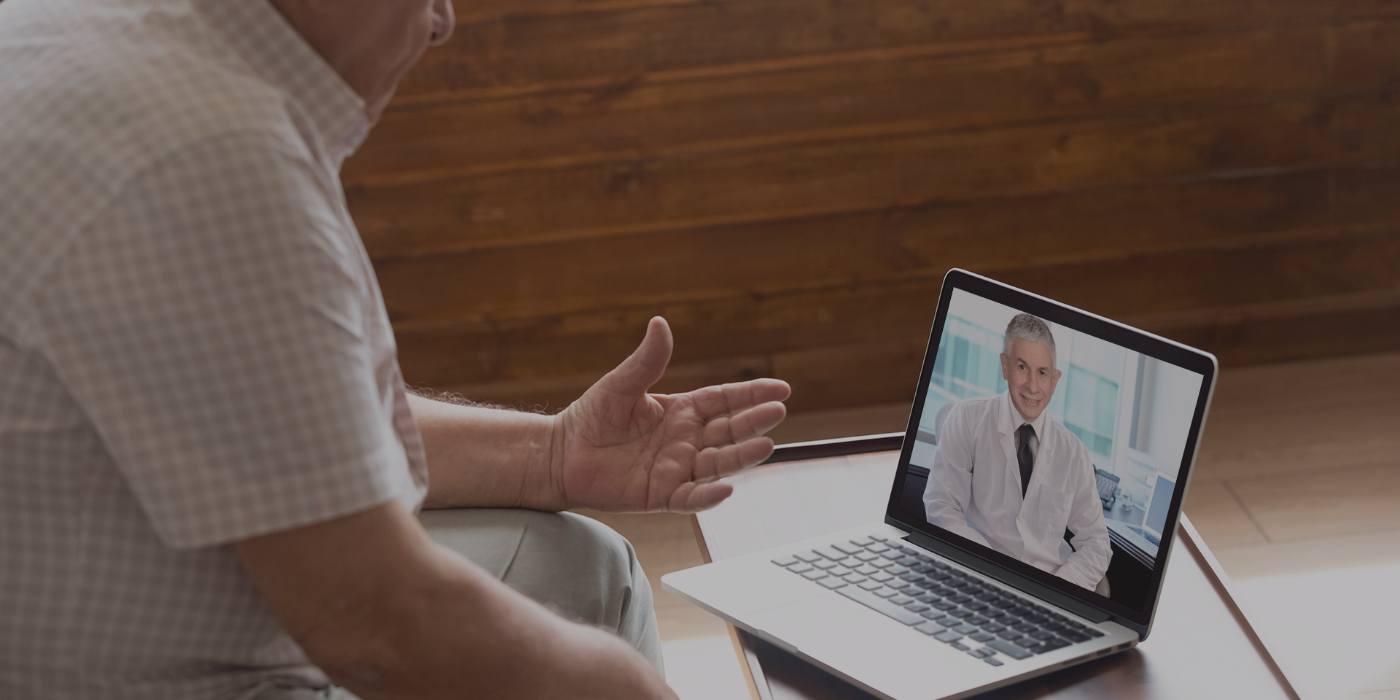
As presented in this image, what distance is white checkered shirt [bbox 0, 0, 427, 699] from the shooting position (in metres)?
0.80

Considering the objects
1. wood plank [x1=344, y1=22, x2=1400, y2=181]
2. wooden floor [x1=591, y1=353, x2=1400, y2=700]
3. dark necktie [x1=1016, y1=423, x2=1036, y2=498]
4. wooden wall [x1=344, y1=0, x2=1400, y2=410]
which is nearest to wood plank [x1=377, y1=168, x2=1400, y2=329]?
wooden wall [x1=344, y1=0, x2=1400, y2=410]

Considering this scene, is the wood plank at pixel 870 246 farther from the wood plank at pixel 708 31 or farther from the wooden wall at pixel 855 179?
the wood plank at pixel 708 31

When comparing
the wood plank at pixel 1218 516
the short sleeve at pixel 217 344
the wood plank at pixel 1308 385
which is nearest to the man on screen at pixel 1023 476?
the short sleeve at pixel 217 344

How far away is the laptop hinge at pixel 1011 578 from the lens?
1.24 meters

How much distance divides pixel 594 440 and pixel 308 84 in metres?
0.53

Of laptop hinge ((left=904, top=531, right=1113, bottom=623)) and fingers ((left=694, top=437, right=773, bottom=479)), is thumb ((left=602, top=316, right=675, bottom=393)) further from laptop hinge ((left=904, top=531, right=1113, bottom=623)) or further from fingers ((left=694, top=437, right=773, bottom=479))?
laptop hinge ((left=904, top=531, right=1113, bottom=623))

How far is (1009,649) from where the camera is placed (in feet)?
3.89

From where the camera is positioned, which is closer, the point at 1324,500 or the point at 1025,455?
the point at 1025,455

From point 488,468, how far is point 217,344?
21.8 inches

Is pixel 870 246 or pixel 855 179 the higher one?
pixel 855 179

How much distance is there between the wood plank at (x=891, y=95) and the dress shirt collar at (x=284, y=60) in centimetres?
149

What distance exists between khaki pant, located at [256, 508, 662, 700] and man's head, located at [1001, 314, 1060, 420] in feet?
1.26

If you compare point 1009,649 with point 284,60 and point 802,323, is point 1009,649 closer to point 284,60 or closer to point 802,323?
point 284,60

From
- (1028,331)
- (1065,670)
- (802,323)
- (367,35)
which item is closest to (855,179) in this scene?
(802,323)
